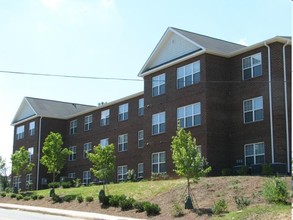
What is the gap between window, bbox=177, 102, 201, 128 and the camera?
33906 millimetres

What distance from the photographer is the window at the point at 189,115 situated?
33.9 meters

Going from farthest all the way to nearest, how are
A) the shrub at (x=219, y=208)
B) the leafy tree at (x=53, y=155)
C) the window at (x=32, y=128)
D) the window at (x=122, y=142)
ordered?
1. the window at (x=32, y=128)
2. the window at (x=122, y=142)
3. the leafy tree at (x=53, y=155)
4. the shrub at (x=219, y=208)

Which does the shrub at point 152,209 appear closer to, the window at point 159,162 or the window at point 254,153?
the window at point 254,153

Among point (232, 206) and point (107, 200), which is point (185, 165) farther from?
point (107, 200)

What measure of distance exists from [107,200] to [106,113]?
2291 centimetres

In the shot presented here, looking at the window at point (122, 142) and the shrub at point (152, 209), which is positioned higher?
the window at point (122, 142)

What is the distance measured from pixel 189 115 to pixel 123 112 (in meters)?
13.1

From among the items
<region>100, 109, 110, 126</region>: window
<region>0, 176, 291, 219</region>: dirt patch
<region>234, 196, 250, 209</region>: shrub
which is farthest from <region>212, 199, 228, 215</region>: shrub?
<region>100, 109, 110, 126</region>: window

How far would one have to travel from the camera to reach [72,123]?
55344mm

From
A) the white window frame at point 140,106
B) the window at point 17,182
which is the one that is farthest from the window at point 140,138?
the window at point 17,182

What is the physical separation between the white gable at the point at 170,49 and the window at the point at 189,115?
394 cm

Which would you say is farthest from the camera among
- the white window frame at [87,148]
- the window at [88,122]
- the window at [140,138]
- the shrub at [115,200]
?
the window at [88,122]

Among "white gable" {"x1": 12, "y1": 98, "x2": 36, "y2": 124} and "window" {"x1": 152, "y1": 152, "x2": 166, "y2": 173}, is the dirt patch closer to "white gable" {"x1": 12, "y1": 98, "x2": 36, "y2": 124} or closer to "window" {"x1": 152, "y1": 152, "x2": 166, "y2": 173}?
"window" {"x1": 152, "y1": 152, "x2": 166, "y2": 173}

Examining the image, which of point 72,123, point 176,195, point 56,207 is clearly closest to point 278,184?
point 176,195
